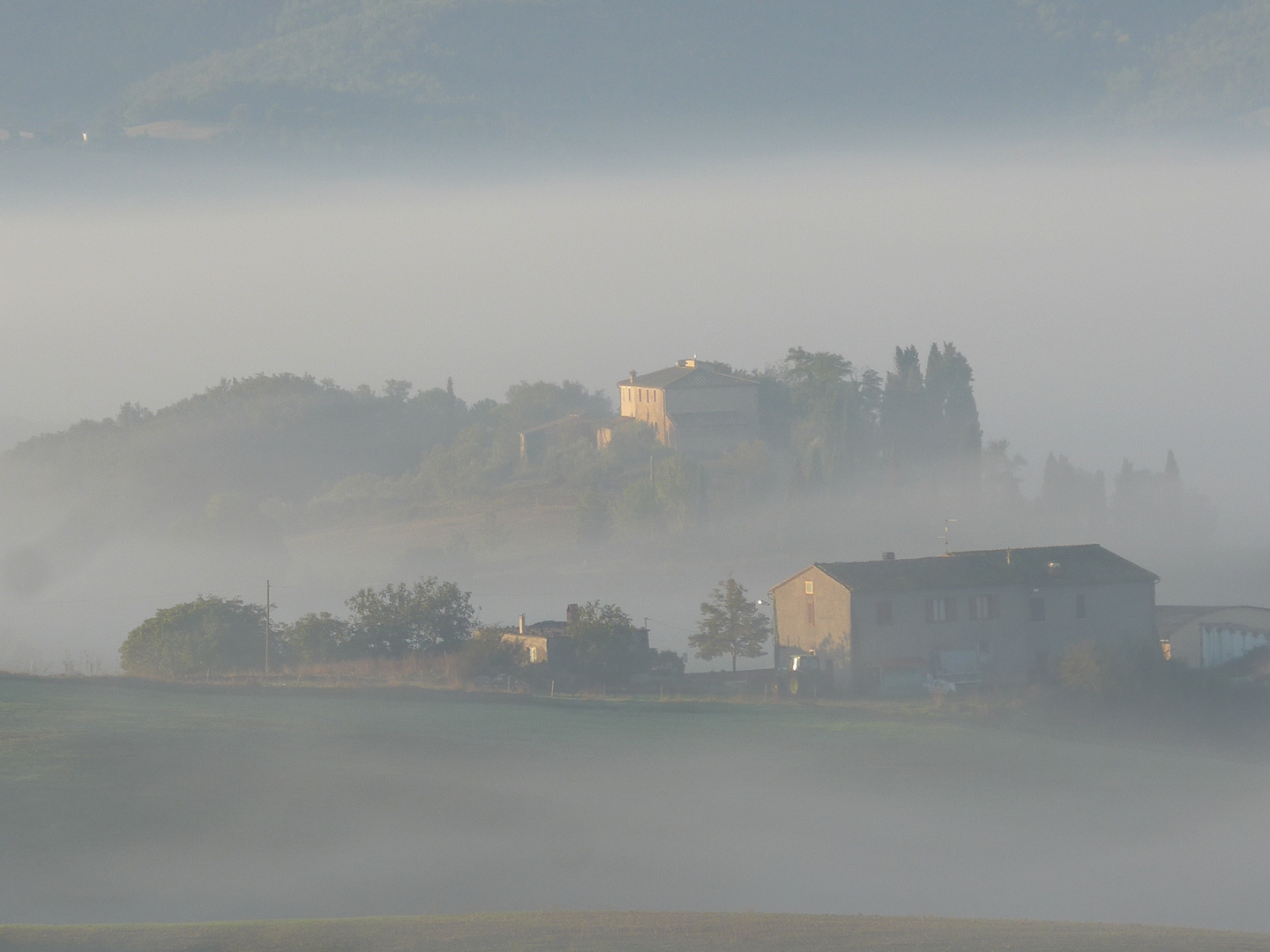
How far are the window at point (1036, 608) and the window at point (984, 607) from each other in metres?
1.46

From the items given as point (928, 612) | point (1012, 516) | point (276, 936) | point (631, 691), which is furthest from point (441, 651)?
point (1012, 516)

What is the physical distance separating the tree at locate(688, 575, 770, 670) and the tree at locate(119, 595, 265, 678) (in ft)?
66.6

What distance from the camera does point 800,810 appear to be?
35.6 m

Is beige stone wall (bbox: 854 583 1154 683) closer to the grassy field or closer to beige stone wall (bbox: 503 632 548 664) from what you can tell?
beige stone wall (bbox: 503 632 548 664)

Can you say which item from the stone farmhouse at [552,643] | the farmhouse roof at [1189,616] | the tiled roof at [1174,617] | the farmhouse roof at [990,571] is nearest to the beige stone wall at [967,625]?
the farmhouse roof at [990,571]

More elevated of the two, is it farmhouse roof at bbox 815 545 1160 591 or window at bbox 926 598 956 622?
farmhouse roof at bbox 815 545 1160 591

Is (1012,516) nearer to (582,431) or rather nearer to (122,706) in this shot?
(582,431)

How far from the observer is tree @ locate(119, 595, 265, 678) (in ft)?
193

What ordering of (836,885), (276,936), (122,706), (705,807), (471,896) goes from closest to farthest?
(276,936)
(471,896)
(836,885)
(705,807)
(122,706)

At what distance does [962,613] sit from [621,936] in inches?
1625

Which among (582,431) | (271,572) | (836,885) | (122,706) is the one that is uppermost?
(582,431)

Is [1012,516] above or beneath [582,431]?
beneath

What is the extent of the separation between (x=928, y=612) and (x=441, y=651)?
841 inches

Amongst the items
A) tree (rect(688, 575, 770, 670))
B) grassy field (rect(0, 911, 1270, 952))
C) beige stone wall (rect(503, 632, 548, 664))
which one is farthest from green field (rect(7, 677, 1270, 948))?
tree (rect(688, 575, 770, 670))
